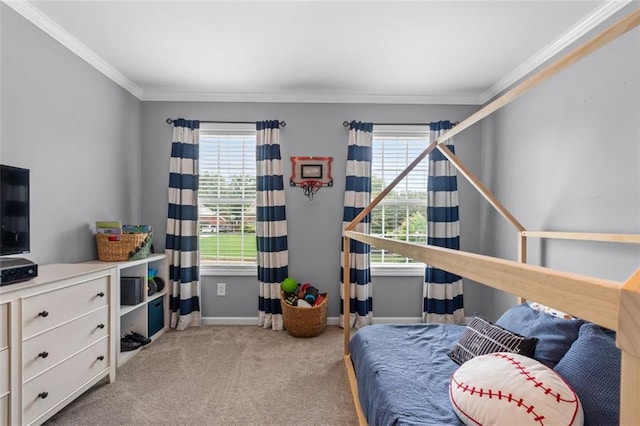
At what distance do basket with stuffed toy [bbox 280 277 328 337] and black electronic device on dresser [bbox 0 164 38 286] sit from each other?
1869mm

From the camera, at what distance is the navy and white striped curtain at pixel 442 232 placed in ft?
10.2

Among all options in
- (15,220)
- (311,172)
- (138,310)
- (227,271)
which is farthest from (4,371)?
(311,172)

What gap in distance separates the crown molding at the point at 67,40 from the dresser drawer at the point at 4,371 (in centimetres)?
202

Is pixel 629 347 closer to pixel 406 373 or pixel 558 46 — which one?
pixel 406 373

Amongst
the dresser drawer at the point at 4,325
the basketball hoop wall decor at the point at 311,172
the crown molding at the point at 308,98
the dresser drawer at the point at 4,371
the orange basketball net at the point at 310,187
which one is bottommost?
the dresser drawer at the point at 4,371

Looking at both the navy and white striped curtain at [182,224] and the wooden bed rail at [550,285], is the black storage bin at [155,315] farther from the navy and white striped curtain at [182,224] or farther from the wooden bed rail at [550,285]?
the wooden bed rail at [550,285]

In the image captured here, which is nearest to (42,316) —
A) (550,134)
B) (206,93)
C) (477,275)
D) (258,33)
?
(477,275)

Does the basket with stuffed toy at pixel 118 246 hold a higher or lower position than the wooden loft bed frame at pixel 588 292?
lower

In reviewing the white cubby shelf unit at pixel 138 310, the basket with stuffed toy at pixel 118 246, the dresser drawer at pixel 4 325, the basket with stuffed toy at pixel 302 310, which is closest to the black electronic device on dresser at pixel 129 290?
the white cubby shelf unit at pixel 138 310

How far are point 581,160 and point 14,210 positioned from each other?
11.6 feet

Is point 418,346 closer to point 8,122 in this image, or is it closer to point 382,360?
point 382,360

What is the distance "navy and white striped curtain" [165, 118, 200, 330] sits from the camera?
3.06 meters

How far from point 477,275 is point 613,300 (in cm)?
27

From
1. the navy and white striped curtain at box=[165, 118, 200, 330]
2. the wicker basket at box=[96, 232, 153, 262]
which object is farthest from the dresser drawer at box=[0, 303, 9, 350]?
the navy and white striped curtain at box=[165, 118, 200, 330]
